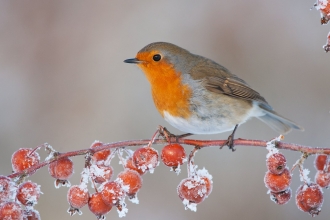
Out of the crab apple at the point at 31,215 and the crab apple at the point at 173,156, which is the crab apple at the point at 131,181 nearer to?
the crab apple at the point at 173,156

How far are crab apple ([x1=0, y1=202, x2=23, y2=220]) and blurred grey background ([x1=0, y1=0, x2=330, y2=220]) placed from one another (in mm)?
3123

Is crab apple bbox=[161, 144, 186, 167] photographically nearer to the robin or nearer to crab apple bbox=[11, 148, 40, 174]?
crab apple bbox=[11, 148, 40, 174]

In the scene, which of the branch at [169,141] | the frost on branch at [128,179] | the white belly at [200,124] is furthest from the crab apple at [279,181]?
the white belly at [200,124]

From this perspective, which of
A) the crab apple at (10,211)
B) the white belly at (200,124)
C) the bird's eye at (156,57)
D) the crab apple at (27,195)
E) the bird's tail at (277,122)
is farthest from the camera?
the bird's tail at (277,122)

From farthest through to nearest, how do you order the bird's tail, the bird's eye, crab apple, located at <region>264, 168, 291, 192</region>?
the bird's tail, the bird's eye, crab apple, located at <region>264, 168, 291, 192</region>

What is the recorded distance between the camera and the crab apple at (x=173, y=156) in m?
1.83

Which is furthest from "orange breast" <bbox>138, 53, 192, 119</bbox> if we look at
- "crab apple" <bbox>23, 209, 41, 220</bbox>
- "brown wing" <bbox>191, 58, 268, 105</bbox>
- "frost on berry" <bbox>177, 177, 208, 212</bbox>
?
"crab apple" <bbox>23, 209, 41, 220</bbox>

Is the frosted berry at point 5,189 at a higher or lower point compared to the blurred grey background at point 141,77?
lower

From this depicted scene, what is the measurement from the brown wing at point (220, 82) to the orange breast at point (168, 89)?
184 millimetres

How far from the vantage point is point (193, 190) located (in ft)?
5.81

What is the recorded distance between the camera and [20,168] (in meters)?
1.69

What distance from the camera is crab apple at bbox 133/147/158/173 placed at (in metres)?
1.76

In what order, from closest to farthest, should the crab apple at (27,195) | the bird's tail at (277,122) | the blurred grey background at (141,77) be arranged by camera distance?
the crab apple at (27,195)
the bird's tail at (277,122)
the blurred grey background at (141,77)

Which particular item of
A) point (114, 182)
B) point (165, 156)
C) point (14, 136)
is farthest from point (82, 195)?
point (14, 136)
